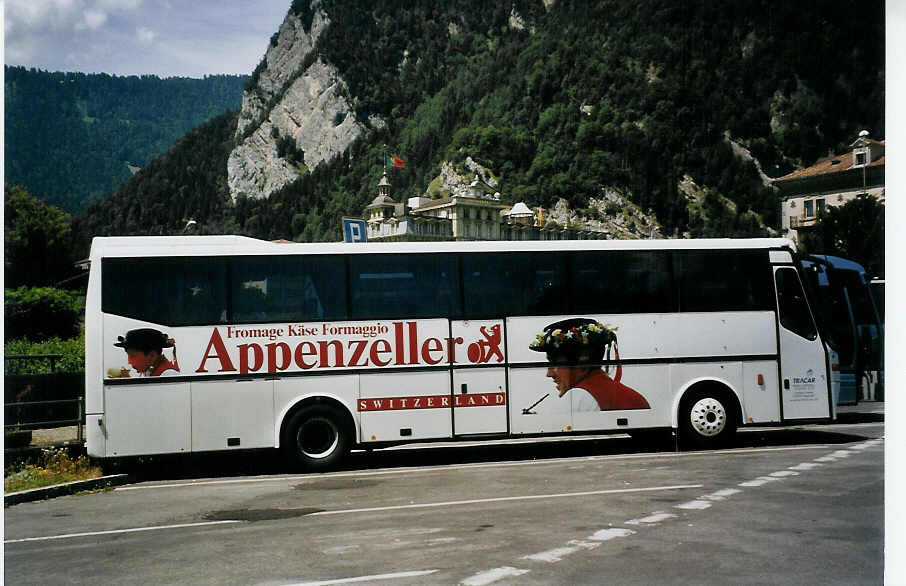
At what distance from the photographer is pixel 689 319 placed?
41.2 ft

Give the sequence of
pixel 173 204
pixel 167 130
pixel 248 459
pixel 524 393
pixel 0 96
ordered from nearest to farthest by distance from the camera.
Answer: pixel 0 96
pixel 524 393
pixel 248 459
pixel 167 130
pixel 173 204

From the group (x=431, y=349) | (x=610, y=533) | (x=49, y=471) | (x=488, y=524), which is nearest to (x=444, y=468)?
(x=431, y=349)

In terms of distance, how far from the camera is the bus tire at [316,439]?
1166 centimetres

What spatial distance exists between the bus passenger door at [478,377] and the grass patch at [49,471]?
16.9 ft

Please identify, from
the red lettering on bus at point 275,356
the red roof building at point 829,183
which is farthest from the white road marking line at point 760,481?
the red lettering on bus at point 275,356

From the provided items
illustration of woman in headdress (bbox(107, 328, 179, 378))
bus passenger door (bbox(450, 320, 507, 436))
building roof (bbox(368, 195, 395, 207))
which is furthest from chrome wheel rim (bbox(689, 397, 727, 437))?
building roof (bbox(368, 195, 395, 207))

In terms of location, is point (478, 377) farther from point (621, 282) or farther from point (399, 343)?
point (621, 282)

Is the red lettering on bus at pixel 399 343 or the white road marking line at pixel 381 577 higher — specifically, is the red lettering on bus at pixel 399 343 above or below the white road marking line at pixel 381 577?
above

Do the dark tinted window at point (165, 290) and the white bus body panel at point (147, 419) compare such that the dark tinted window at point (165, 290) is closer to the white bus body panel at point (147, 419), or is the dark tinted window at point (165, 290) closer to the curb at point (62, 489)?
the white bus body panel at point (147, 419)

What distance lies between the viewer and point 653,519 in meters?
7.71

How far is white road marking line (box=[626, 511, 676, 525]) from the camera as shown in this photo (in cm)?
758

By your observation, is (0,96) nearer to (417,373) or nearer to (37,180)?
(37,180)
